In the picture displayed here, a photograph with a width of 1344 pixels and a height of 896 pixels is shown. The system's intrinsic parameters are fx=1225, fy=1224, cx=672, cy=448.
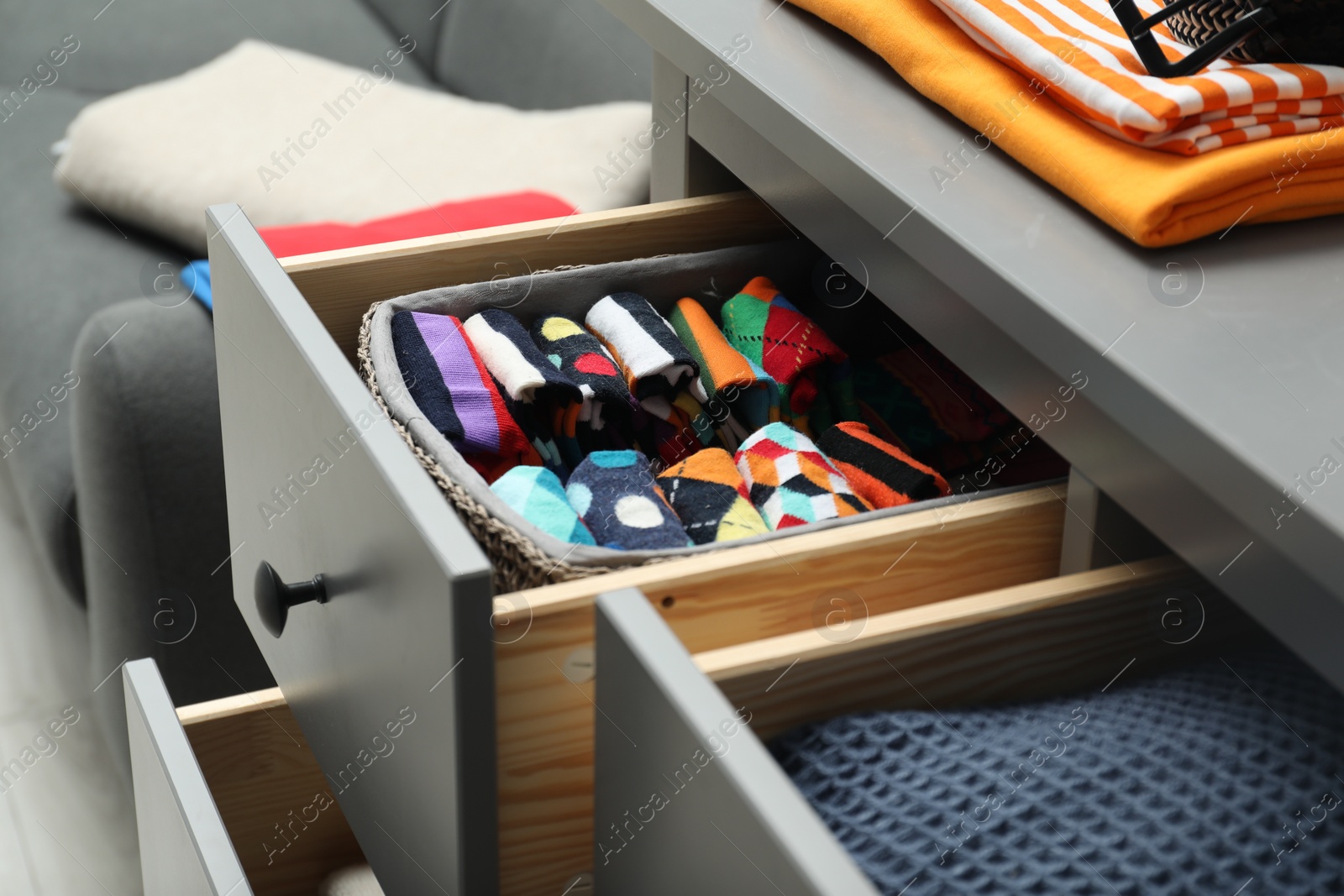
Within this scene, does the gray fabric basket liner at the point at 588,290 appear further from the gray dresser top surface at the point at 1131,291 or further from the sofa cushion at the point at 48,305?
the sofa cushion at the point at 48,305

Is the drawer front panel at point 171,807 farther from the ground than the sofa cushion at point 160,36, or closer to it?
closer to it

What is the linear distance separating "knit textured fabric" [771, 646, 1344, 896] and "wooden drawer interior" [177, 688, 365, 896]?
489 millimetres

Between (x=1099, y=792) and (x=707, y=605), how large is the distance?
0.54ft

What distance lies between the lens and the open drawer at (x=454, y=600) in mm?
468

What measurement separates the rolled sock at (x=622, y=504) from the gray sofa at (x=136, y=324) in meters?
0.63

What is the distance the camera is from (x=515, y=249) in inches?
29.8

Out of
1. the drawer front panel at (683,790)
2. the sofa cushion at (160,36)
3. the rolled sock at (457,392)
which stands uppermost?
the sofa cushion at (160,36)

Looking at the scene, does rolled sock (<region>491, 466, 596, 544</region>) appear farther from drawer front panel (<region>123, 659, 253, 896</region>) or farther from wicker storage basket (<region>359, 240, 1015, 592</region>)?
drawer front panel (<region>123, 659, 253, 896</region>)

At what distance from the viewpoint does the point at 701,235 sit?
81 centimetres

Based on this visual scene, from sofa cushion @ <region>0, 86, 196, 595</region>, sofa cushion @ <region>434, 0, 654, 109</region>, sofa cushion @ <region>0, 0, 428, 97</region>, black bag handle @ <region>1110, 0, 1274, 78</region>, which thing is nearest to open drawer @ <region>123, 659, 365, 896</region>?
sofa cushion @ <region>0, 86, 196, 595</region>

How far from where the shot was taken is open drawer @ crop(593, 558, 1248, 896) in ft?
1.18

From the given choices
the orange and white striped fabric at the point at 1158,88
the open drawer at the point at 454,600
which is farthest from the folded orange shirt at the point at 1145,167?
the open drawer at the point at 454,600

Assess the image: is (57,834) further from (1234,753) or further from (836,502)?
(1234,753)

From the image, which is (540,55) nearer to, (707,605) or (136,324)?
(136,324)
